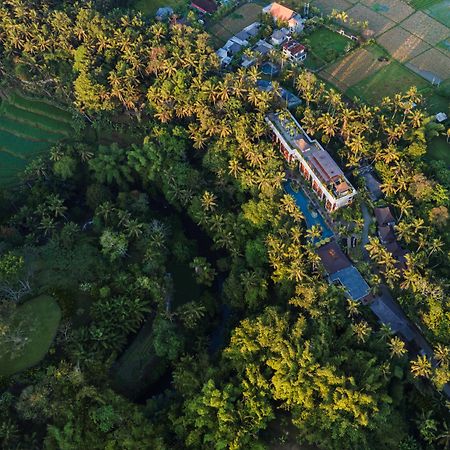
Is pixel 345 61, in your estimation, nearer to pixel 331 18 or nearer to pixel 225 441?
pixel 331 18

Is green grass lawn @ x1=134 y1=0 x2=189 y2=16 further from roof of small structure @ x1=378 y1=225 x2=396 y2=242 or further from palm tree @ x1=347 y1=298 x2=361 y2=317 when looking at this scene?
palm tree @ x1=347 y1=298 x2=361 y2=317

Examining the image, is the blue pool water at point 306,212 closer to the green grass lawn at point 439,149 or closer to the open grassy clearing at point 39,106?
the green grass lawn at point 439,149

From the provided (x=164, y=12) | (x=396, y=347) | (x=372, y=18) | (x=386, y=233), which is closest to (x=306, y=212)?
(x=386, y=233)

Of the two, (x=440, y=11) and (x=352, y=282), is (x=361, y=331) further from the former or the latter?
(x=440, y=11)

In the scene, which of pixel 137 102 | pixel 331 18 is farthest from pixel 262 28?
pixel 137 102

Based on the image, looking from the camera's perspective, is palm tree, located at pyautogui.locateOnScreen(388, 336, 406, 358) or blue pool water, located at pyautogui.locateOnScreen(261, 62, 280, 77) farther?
blue pool water, located at pyautogui.locateOnScreen(261, 62, 280, 77)

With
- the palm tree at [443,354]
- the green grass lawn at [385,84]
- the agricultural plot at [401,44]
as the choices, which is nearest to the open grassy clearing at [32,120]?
the green grass lawn at [385,84]

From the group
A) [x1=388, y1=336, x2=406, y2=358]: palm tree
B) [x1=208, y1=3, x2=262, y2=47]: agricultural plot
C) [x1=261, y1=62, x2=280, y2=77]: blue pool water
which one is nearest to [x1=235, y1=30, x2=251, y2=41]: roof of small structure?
[x1=208, y1=3, x2=262, y2=47]: agricultural plot
